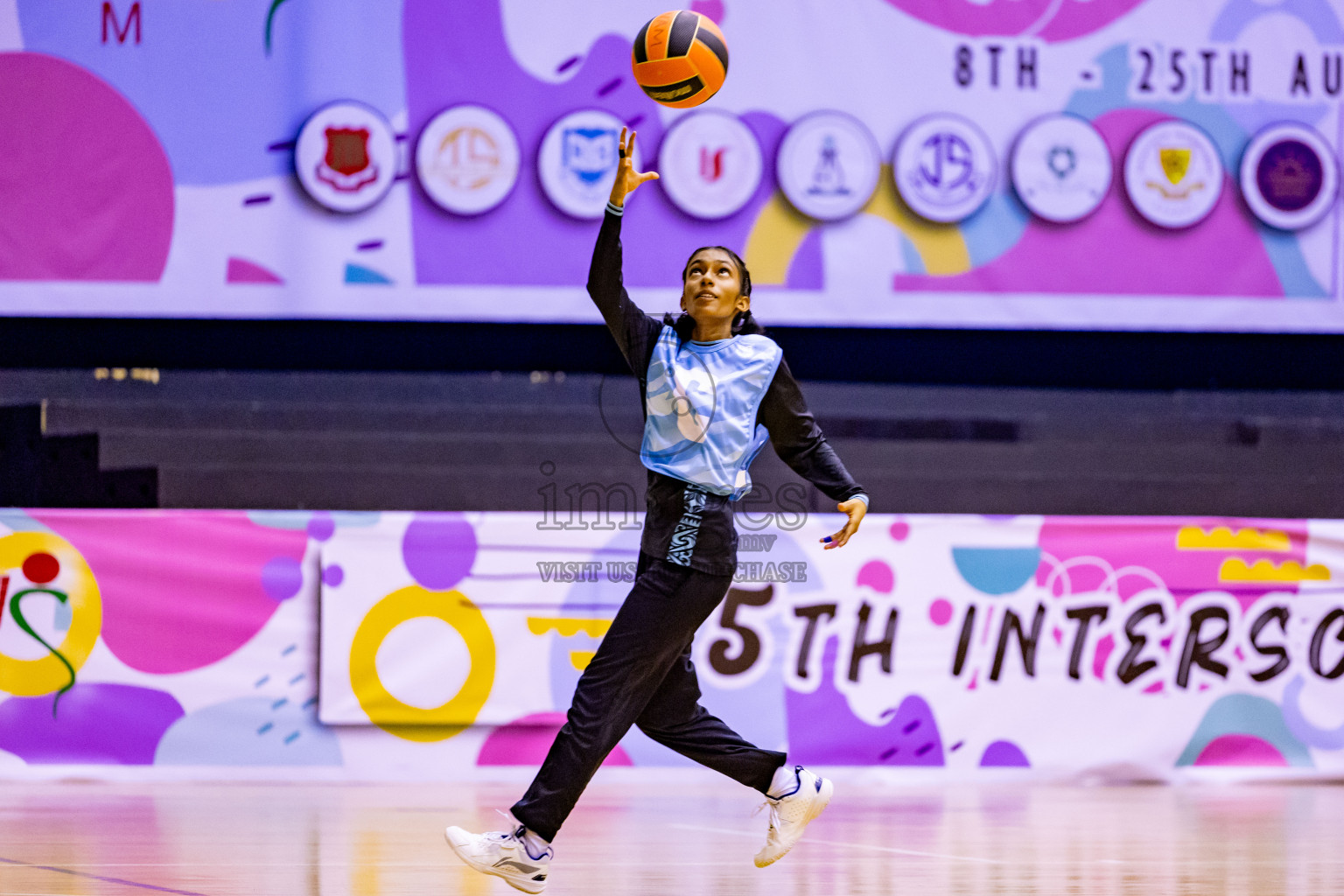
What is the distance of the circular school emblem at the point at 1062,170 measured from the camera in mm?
6609

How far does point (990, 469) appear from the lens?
7.04 m

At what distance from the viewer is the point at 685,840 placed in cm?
421

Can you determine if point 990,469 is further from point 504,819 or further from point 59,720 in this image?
point 59,720

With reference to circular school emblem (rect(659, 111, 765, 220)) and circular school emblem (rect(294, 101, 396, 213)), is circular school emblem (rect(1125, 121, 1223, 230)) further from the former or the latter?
circular school emblem (rect(294, 101, 396, 213))

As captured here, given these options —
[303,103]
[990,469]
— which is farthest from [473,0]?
[990,469]

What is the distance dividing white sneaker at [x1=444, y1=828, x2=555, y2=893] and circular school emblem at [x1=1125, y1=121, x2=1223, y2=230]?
194 inches

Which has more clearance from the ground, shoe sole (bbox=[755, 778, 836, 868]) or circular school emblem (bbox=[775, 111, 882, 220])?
circular school emblem (bbox=[775, 111, 882, 220])

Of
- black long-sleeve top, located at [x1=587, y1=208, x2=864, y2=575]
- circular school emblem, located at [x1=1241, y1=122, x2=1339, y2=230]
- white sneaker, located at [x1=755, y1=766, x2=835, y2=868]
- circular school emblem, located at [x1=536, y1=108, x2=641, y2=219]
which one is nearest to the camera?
black long-sleeve top, located at [x1=587, y1=208, x2=864, y2=575]

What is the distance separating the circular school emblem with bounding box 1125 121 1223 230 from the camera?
262 inches

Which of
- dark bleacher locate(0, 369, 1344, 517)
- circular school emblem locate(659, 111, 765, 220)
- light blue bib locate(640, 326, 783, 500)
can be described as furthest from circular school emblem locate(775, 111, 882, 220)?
light blue bib locate(640, 326, 783, 500)

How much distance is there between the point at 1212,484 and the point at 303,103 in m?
5.01

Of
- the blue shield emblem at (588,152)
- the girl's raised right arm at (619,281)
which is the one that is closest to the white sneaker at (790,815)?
the girl's raised right arm at (619,281)

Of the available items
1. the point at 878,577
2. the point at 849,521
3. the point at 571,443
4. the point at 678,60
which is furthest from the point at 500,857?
the point at 571,443

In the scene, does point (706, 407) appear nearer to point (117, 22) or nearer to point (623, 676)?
point (623, 676)
